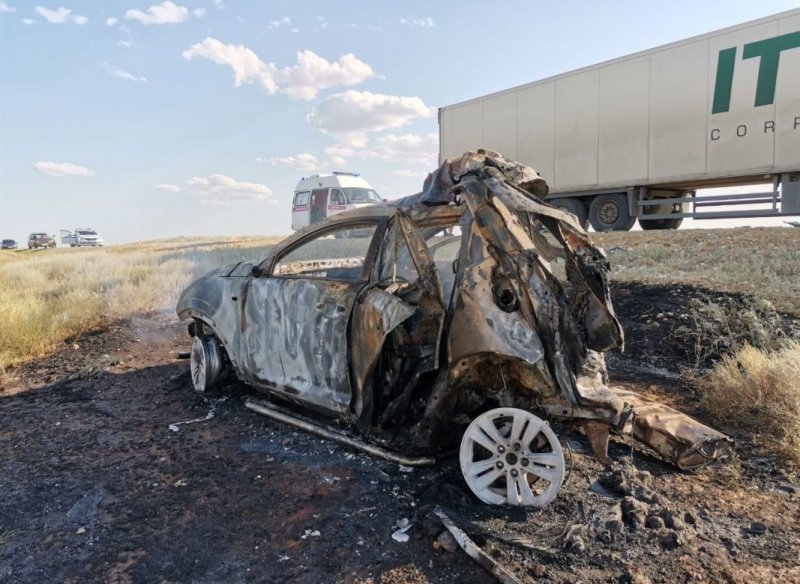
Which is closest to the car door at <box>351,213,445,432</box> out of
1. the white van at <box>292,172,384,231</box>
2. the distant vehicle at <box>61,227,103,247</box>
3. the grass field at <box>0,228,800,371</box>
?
the grass field at <box>0,228,800,371</box>

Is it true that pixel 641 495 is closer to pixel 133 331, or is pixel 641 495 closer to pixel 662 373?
pixel 662 373

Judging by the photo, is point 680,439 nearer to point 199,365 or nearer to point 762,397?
point 762,397

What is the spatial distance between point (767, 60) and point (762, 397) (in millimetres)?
9102

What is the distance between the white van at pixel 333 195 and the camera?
19.3 m

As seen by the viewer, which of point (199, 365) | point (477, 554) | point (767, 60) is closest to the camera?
point (477, 554)

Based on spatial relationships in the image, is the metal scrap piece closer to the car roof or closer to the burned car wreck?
the burned car wreck

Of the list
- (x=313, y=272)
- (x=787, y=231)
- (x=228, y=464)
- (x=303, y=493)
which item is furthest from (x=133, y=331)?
(x=787, y=231)

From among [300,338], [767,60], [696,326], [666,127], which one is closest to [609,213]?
[666,127]

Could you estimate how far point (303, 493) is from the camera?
3367mm

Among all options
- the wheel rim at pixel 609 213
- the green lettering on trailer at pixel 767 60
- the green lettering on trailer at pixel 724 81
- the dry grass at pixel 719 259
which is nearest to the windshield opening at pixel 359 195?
the wheel rim at pixel 609 213

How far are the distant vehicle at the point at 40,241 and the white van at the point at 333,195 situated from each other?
1355 inches

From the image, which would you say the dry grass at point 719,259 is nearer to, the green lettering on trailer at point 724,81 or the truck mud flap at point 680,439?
the green lettering on trailer at point 724,81

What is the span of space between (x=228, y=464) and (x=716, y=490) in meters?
3.18

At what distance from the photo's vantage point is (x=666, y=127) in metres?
11.9
